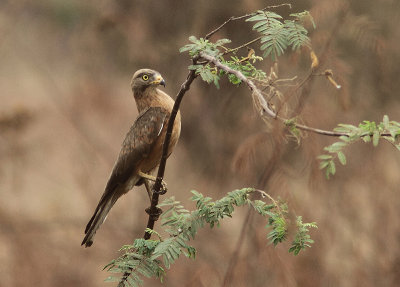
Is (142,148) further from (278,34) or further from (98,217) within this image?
(278,34)

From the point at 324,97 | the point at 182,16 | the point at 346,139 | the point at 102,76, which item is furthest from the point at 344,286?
the point at 346,139

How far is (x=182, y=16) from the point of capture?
5398 millimetres

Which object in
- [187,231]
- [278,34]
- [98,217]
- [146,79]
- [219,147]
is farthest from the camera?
[219,147]

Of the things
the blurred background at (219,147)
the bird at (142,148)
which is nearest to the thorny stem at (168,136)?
the bird at (142,148)

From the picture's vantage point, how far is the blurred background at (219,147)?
4.49 metres

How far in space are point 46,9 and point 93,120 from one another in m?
1.84

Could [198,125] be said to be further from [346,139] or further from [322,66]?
[346,139]

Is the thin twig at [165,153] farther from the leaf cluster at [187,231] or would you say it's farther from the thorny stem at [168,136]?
the leaf cluster at [187,231]

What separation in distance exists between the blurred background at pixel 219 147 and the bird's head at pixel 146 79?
24.8 inches

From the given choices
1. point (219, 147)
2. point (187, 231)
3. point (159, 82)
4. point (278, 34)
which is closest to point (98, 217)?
point (159, 82)

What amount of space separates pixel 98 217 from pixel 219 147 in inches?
98.8

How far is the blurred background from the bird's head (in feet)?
2.06

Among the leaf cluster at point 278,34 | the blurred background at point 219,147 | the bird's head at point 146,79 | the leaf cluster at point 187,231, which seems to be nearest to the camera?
the leaf cluster at point 278,34

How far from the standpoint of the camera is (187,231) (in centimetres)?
215
